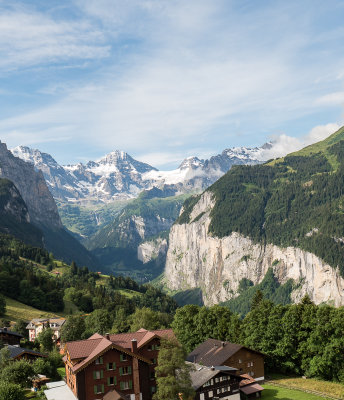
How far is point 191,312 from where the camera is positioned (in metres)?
104

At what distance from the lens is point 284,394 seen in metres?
74.4

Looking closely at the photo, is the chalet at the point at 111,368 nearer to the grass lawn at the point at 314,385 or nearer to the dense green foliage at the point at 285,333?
the grass lawn at the point at 314,385

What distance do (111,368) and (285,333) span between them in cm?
3944

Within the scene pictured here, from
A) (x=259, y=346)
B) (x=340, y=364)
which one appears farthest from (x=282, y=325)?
(x=340, y=364)

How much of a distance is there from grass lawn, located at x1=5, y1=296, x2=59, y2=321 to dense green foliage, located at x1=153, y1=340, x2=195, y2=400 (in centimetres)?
10098

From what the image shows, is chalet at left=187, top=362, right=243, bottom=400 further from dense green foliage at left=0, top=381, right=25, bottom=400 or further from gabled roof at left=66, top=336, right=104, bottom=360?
dense green foliage at left=0, top=381, right=25, bottom=400

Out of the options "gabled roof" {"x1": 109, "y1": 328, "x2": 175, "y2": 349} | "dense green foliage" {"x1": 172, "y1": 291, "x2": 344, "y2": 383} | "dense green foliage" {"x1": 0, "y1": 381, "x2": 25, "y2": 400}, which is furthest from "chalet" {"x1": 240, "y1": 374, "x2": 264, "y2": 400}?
"dense green foliage" {"x1": 0, "y1": 381, "x2": 25, "y2": 400}

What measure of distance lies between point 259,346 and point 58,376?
39586 mm

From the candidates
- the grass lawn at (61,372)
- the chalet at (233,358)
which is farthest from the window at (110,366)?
the grass lawn at (61,372)

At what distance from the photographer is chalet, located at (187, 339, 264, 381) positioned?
3167 inches

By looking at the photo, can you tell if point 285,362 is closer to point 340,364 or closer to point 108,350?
point 340,364

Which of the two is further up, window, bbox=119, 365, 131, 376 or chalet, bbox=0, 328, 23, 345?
chalet, bbox=0, 328, 23, 345

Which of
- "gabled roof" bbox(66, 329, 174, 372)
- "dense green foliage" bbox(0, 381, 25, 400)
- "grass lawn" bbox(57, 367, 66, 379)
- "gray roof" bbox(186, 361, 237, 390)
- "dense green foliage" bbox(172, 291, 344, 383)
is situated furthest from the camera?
"grass lawn" bbox(57, 367, 66, 379)

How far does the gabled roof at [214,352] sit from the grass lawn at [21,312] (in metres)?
81.0
